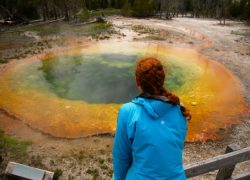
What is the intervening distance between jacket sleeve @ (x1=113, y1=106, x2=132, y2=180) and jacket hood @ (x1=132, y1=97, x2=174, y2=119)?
0.45 ft

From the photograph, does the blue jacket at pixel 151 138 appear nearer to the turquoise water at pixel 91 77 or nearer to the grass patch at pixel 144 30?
the turquoise water at pixel 91 77

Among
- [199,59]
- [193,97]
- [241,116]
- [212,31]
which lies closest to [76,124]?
[193,97]

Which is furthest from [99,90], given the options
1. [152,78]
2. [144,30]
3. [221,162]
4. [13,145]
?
[144,30]

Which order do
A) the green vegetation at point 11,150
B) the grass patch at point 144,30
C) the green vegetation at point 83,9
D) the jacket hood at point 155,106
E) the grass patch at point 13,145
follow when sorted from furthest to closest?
the green vegetation at point 83,9
the grass patch at point 144,30
the grass patch at point 13,145
the green vegetation at point 11,150
the jacket hood at point 155,106

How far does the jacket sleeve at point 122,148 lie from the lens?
2.03 metres

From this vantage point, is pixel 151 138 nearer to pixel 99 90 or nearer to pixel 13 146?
pixel 13 146

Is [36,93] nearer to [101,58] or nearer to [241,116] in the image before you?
[101,58]

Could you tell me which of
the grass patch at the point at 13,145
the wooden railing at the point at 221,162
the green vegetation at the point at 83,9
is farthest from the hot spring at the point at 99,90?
the green vegetation at the point at 83,9

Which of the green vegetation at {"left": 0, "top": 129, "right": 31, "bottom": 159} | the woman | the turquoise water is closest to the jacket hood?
the woman

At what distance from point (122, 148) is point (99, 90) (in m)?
8.68

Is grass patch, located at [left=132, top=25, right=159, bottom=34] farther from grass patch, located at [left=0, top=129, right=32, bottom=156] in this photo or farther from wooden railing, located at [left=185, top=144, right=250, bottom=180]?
wooden railing, located at [left=185, top=144, right=250, bottom=180]

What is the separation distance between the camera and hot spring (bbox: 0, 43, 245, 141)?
8.16 meters

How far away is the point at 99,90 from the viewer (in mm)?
10711

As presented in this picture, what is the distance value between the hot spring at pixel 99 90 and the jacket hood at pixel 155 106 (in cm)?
566
